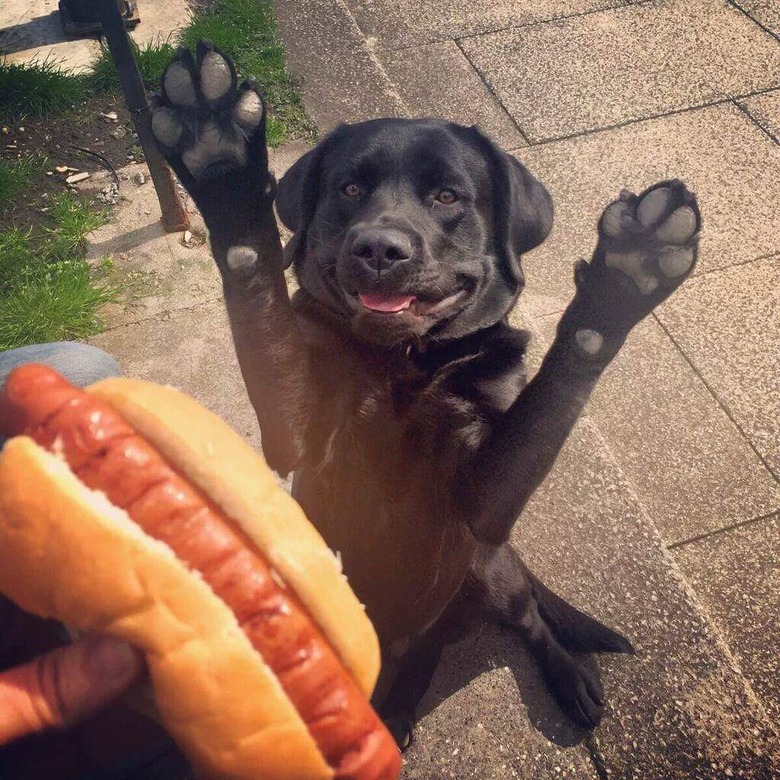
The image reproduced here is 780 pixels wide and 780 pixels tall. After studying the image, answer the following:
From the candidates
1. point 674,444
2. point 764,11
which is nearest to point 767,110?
point 764,11

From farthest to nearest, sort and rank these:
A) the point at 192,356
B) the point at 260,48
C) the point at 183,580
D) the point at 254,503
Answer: the point at 260,48 < the point at 192,356 < the point at 254,503 < the point at 183,580

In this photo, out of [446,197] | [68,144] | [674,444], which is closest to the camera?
[446,197]

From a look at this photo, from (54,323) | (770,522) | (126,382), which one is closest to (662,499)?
(770,522)

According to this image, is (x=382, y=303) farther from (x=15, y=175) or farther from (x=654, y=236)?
(x=15, y=175)

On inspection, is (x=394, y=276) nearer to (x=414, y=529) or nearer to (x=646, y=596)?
(x=414, y=529)

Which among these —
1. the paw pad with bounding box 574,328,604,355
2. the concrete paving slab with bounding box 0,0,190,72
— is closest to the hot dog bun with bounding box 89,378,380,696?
the paw pad with bounding box 574,328,604,355

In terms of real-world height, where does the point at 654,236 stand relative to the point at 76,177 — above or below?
above

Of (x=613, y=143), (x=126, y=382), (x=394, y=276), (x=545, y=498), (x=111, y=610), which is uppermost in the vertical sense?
(x=126, y=382)
